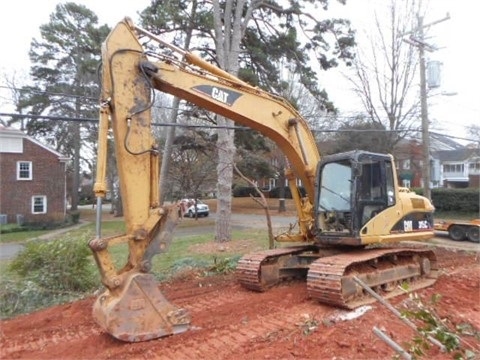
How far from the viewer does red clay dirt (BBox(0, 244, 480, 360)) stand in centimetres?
473

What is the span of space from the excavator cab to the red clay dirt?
3.71 feet

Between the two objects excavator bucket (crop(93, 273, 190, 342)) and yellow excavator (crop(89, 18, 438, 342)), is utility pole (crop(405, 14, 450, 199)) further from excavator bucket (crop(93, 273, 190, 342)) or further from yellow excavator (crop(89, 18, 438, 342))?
excavator bucket (crop(93, 273, 190, 342))

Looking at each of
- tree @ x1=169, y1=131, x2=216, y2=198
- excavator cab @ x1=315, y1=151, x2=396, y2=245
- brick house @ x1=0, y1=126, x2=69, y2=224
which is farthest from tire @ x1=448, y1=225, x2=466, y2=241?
brick house @ x1=0, y1=126, x2=69, y2=224

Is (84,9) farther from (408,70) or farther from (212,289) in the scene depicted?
(212,289)

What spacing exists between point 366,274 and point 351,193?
1.26m

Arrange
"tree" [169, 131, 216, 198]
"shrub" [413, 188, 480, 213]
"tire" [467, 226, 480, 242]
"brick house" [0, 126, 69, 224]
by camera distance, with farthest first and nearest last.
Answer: "brick house" [0, 126, 69, 224] < "tree" [169, 131, 216, 198] < "shrub" [413, 188, 480, 213] < "tire" [467, 226, 480, 242]

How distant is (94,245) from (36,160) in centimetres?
2564

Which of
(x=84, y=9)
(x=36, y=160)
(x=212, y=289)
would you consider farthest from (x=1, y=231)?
(x=212, y=289)

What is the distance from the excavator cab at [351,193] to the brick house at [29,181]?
23.2 meters

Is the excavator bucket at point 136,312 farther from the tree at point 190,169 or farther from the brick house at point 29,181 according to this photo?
the brick house at point 29,181

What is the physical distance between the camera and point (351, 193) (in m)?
7.07

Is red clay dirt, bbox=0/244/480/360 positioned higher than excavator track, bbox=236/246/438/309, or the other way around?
excavator track, bbox=236/246/438/309

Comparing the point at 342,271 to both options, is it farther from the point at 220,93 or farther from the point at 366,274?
the point at 220,93

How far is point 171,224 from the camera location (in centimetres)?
514
